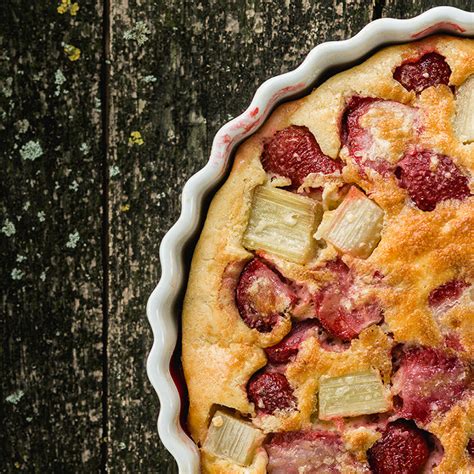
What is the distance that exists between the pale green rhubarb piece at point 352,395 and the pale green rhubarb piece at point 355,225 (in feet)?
0.79

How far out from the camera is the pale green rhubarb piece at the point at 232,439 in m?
1.74

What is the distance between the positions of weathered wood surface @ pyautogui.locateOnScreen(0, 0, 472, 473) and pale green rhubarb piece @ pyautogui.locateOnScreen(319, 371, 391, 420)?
0.62m

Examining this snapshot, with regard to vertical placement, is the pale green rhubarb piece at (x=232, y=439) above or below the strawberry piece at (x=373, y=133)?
below

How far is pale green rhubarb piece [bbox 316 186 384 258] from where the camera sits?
1.68 m

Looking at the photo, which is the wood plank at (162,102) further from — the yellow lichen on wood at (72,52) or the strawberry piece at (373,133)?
the strawberry piece at (373,133)

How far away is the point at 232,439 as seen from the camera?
1761 millimetres

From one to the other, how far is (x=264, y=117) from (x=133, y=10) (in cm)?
58

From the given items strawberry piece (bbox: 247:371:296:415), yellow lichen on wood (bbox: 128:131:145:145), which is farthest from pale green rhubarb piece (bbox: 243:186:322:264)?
yellow lichen on wood (bbox: 128:131:145:145)

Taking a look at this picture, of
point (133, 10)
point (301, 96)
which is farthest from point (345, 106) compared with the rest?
point (133, 10)

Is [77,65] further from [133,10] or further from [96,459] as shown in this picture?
[96,459]

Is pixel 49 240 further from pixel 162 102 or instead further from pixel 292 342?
pixel 292 342

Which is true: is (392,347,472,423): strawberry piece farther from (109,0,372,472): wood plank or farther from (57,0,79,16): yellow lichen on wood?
(57,0,79,16): yellow lichen on wood

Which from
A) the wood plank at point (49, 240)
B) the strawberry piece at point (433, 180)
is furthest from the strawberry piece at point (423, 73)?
the wood plank at point (49, 240)

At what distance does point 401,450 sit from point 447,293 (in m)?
0.31
